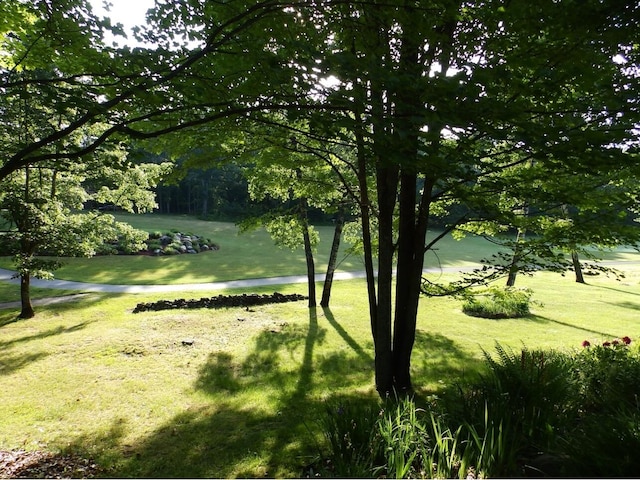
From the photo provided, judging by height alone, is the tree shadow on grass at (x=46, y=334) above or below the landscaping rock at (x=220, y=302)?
below

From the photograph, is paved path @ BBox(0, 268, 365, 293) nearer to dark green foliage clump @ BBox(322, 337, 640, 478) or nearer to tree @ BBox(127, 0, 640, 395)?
tree @ BBox(127, 0, 640, 395)

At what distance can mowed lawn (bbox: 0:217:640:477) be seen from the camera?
4973mm

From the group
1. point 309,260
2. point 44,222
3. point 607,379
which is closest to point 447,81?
point 607,379

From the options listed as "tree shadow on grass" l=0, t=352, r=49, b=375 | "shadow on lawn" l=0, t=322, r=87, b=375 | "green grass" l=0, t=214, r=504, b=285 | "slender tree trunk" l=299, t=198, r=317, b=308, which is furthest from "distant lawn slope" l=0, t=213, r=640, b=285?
"tree shadow on grass" l=0, t=352, r=49, b=375

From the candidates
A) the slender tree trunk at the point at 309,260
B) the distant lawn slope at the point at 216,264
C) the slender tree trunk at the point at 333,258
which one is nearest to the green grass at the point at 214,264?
the distant lawn slope at the point at 216,264

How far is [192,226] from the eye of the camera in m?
38.1

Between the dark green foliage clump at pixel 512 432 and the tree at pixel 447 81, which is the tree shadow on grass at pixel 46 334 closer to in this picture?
the tree at pixel 447 81

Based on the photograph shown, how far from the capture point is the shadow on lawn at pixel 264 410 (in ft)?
14.8

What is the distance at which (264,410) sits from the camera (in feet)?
20.3

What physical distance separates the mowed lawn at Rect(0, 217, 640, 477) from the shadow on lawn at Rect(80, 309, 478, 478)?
2 cm

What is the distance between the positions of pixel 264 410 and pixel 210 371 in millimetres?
2165

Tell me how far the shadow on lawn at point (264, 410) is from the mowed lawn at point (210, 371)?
0.9 inches

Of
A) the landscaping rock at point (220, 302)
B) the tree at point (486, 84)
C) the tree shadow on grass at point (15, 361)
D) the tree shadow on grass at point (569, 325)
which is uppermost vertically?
the tree at point (486, 84)

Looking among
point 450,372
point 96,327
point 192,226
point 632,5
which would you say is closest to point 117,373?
point 96,327
